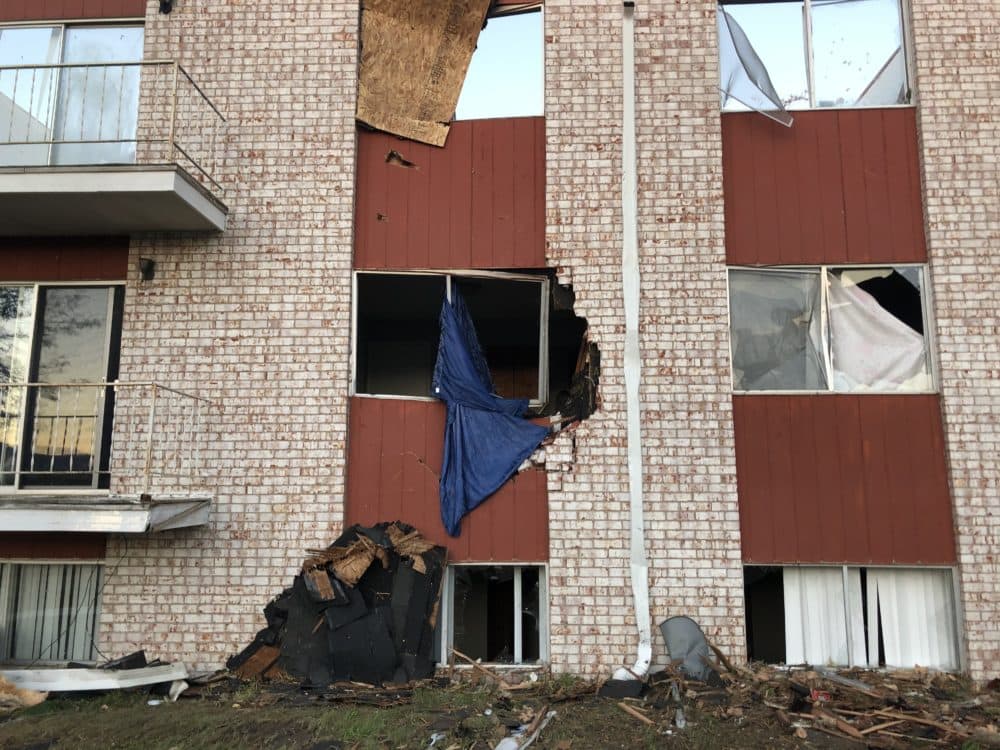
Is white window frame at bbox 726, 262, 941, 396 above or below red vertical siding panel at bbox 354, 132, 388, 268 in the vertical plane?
below

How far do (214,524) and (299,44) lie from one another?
16.6ft

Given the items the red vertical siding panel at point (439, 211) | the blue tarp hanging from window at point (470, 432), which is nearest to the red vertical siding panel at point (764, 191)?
the blue tarp hanging from window at point (470, 432)

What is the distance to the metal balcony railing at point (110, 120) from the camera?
8.23 meters

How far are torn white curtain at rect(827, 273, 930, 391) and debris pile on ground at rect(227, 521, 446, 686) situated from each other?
14.7 ft

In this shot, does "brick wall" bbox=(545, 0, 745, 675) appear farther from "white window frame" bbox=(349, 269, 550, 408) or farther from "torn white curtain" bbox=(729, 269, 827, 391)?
"white window frame" bbox=(349, 269, 550, 408)

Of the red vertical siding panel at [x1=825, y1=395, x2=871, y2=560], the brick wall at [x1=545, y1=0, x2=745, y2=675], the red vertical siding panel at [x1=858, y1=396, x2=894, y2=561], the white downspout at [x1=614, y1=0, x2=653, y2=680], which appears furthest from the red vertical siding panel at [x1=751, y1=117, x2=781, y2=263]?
the red vertical siding panel at [x1=858, y1=396, x2=894, y2=561]

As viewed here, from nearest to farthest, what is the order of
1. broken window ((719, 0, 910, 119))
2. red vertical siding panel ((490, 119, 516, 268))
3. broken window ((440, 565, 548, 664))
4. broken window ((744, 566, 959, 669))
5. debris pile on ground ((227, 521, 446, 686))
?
debris pile on ground ((227, 521, 446, 686)) < broken window ((744, 566, 959, 669)) < broken window ((440, 565, 548, 664)) < red vertical siding panel ((490, 119, 516, 268)) < broken window ((719, 0, 910, 119))

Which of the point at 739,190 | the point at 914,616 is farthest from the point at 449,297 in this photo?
the point at 914,616

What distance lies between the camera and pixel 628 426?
7.64m

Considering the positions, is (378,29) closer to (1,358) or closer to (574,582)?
(1,358)

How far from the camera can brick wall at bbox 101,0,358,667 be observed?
7535mm

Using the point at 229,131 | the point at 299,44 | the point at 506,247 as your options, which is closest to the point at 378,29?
the point at 299,44

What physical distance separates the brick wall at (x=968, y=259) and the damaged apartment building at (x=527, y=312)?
0.11ft

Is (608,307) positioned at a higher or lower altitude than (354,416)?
higher
